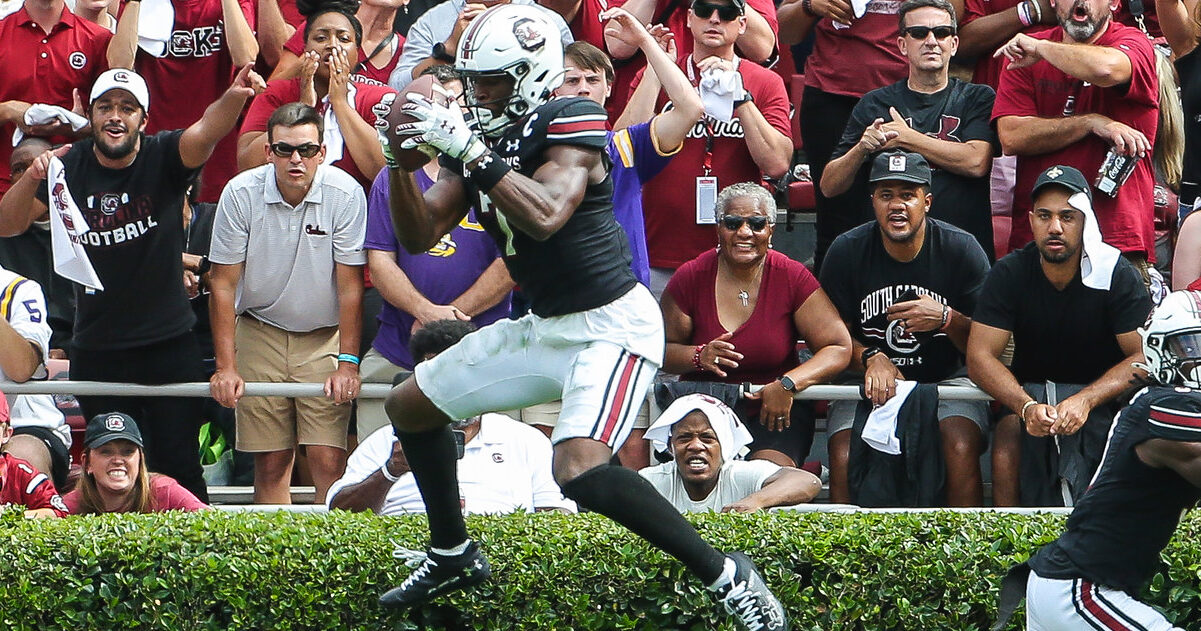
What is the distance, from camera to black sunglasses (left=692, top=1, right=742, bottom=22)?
9.13 meters

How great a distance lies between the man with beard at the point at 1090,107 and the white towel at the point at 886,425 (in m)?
1.47

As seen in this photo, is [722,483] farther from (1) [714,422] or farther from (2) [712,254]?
(2) [712,254]

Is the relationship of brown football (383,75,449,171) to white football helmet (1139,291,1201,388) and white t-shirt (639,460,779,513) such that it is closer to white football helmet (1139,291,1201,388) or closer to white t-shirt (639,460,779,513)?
Result: white football helmet (1139,291,1201,388)

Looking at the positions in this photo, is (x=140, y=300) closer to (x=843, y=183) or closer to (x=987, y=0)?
(x=843, y=183)

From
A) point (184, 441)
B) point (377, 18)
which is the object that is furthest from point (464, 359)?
point (377, 18)

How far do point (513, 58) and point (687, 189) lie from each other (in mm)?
3602

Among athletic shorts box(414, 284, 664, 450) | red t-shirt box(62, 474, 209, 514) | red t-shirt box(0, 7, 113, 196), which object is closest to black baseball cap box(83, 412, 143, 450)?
red t-shirt box(62, 474, 209, 514)

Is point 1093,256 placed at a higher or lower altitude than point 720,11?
lower

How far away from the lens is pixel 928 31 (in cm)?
903

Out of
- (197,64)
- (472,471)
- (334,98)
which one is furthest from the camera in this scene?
(197,64)

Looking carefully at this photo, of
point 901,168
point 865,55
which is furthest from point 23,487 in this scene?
point 865,55

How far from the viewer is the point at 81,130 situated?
9945 mm

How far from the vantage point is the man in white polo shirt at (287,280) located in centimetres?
873

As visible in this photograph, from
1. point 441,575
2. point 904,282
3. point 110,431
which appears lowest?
point 441,575
